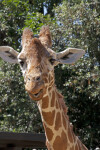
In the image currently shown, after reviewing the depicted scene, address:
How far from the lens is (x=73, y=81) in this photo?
10.7 m

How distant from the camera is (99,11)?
1152 centimetres

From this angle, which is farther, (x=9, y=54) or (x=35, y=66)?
(x=9, y=54)

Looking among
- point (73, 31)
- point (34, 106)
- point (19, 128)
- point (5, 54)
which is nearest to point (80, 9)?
point (73, 31)

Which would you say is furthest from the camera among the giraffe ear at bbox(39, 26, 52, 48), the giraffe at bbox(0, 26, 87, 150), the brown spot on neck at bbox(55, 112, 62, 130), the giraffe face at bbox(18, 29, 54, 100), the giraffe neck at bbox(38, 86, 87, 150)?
the giraffe ear at bbox(39, 26, 52, 48)

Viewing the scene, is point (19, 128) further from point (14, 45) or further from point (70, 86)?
point (14, 45)

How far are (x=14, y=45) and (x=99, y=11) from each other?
12.3 feet

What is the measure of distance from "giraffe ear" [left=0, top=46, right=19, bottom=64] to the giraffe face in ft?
0.79

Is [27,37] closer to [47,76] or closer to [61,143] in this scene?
[47,76]

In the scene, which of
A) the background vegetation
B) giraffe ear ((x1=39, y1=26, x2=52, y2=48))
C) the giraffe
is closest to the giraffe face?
the giraffe

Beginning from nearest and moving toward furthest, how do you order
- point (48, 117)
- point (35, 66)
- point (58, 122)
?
point (35, 66) → point (48, 117) → point (58, 122)

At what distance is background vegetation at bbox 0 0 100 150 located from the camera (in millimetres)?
10852

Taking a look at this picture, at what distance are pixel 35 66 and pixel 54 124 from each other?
0.91 metres

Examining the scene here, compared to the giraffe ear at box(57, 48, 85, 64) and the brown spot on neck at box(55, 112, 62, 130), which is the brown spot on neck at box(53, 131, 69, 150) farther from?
Answer: the giraffe ear at box(57, 48, 85, 64)

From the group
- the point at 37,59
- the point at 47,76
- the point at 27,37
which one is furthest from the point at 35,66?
the point at 27,37
